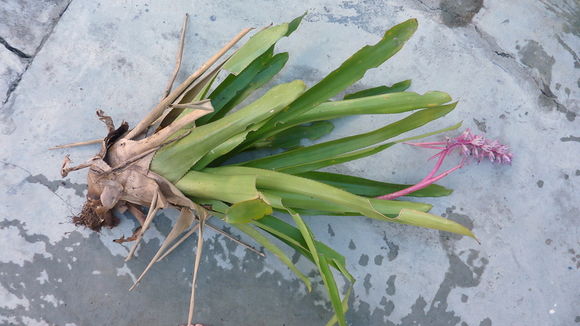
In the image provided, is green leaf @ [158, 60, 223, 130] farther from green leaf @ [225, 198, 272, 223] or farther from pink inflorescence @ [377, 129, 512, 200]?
pink inflorescence @ [377, 129, 512, 200]

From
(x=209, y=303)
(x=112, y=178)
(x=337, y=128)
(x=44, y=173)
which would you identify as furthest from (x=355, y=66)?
A: (x=44, y=173)

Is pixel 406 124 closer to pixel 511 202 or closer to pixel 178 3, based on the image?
pixel 511 202

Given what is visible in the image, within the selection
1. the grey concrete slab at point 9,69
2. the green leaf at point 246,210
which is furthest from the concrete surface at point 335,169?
the green leaf at point 246,210

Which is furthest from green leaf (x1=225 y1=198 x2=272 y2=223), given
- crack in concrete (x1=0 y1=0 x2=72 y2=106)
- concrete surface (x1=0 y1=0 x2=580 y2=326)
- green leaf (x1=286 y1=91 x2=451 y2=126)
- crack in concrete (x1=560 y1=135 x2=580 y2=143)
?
crack in concrete (x1=560 y1=135 x2=580 y2=143)

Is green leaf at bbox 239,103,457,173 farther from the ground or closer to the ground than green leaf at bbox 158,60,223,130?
closer to the ground

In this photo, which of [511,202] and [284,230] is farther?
[511,202]

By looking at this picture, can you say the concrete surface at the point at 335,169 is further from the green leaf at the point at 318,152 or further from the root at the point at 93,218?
the green leaf at the point at 318,152

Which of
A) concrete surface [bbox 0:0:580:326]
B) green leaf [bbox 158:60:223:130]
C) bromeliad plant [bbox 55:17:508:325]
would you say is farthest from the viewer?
concrete surface [bbox 0:0:580:326]

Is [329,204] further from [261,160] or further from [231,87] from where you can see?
[231,87]
